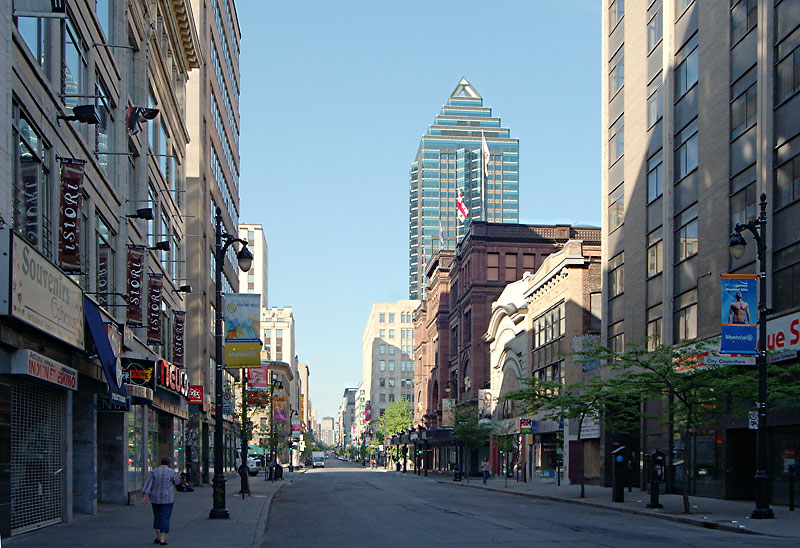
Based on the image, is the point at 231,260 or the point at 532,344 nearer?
the point at 532,344

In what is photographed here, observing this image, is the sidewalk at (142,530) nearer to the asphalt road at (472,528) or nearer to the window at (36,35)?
the asphalt road at (472,528)

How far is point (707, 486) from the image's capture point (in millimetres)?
→ 39062

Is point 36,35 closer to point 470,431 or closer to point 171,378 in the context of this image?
point 171,378

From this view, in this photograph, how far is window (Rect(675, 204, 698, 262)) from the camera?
4044 centimetres

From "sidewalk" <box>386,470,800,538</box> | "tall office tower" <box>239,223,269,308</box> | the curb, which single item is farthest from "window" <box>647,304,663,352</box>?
"tall office tower" <box>239,223,269,308</box>

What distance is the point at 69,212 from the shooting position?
825 inches

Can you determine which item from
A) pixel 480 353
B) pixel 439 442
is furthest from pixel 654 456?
pixel 439 442

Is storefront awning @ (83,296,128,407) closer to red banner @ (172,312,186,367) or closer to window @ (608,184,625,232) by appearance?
red banner @ (172,312,186,367)

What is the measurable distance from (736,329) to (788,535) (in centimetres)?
683

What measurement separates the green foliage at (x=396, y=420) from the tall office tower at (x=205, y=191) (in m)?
68.0

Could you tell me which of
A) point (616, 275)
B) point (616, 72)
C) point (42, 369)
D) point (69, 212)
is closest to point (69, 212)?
point (69, 212)

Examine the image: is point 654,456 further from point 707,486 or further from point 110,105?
point 110,105

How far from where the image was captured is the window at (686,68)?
4122 cm

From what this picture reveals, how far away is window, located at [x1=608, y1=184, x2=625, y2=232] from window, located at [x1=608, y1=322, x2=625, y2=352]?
535cm
